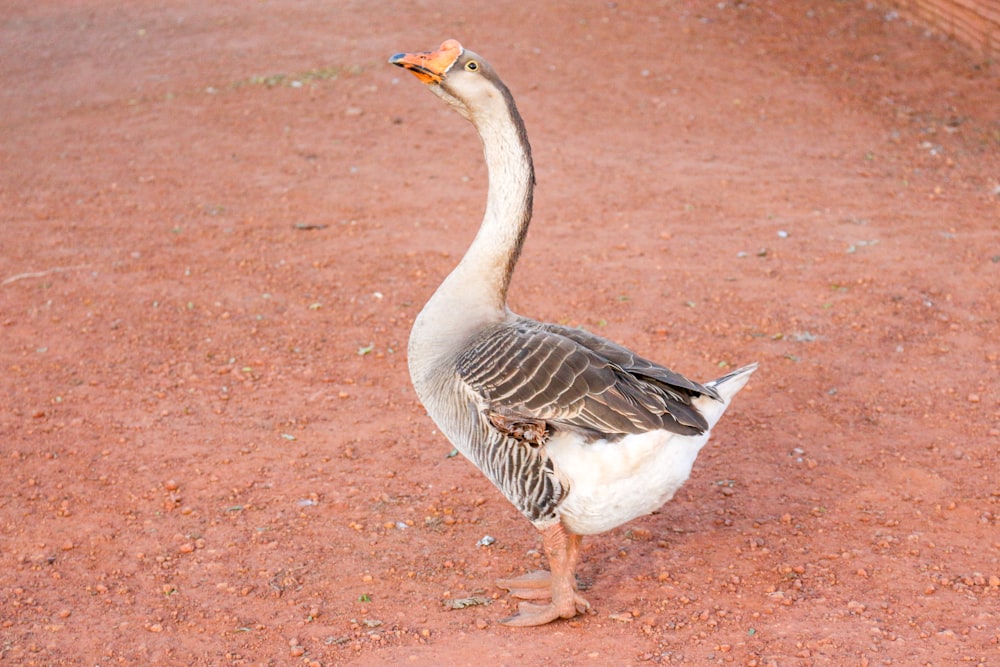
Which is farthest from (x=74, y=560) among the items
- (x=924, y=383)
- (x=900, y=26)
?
(x=900, y=26)

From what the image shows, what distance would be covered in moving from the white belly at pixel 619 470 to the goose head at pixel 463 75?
1289 mm

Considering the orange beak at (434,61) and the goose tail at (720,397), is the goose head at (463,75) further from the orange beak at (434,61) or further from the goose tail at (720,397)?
the goose tail at (720,397)

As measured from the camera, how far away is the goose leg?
3.56 m

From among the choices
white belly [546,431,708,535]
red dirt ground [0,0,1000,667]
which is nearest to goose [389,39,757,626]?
white belly [546,431,708,535]

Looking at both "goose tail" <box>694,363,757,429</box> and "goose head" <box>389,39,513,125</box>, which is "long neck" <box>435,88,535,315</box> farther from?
"goose tail" <box>694,363,757,429</box>

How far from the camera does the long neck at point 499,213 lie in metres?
3.78

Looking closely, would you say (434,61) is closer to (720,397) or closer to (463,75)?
(463,75)

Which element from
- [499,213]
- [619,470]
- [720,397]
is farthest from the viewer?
[499,213]

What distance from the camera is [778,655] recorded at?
3.34 m

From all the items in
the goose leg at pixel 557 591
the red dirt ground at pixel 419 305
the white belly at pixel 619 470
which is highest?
the white belly at pixel 619 470

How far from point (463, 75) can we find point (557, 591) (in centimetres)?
191

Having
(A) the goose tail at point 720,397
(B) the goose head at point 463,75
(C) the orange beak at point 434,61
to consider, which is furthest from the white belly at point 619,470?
(C) the orange beak at point 434,61

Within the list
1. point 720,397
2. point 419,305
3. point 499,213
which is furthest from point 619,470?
point 419,305

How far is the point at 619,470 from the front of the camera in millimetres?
3318
